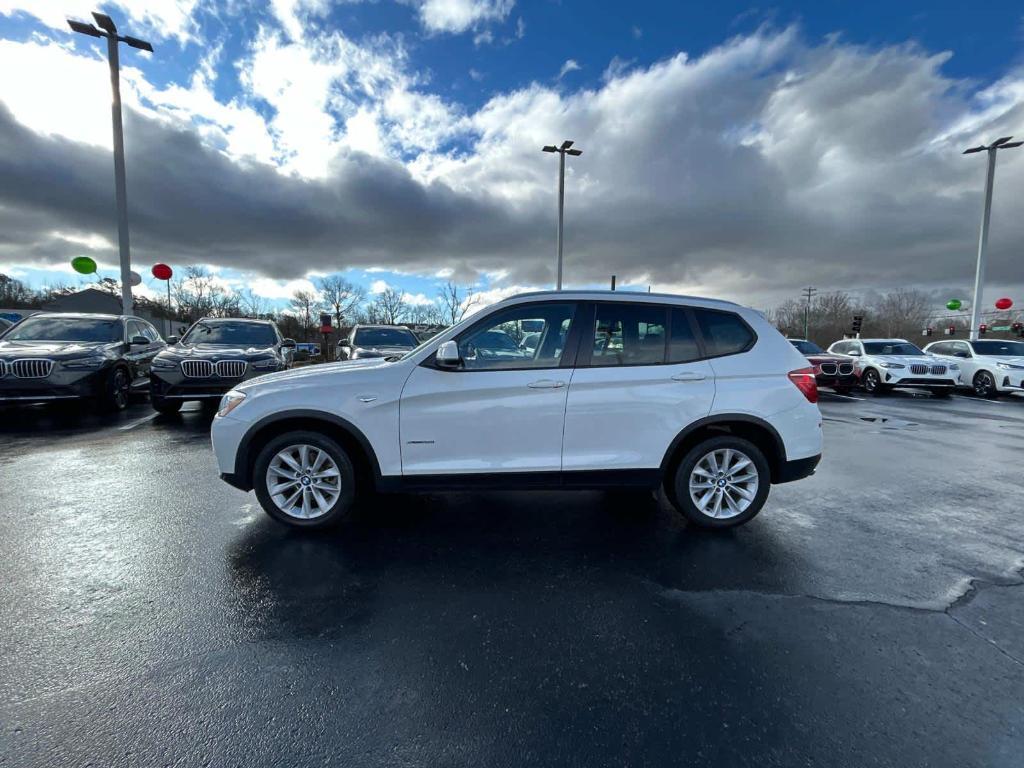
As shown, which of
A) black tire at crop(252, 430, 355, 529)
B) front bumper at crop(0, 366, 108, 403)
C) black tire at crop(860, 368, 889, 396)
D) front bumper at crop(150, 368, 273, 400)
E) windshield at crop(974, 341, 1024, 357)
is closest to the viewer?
black tire at crop(252, 430, 355, 529)

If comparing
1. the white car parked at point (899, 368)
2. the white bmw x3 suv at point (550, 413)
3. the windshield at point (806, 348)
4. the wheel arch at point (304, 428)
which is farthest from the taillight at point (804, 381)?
the windshield at point (806, 348)

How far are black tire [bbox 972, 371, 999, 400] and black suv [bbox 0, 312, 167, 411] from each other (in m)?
21.8

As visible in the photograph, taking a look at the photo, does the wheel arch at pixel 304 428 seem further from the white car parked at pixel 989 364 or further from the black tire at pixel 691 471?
the white car parked at pixel 989 364

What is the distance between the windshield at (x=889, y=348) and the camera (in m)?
15.0

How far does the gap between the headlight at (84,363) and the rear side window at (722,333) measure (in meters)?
9.59

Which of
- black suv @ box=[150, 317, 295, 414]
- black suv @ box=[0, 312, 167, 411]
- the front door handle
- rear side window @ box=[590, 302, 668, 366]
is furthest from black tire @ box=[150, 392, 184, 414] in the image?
rear side window @ box=[590, 302, 668, 366]

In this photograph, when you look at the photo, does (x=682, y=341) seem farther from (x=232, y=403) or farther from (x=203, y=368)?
(x=203, y=368)

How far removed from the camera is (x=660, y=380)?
3619 mm

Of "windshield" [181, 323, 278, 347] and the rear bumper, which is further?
"windshield" [181, 323, 278, 347]

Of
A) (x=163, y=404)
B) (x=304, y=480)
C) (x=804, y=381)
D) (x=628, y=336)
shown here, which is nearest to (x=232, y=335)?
(x=163, y=404)

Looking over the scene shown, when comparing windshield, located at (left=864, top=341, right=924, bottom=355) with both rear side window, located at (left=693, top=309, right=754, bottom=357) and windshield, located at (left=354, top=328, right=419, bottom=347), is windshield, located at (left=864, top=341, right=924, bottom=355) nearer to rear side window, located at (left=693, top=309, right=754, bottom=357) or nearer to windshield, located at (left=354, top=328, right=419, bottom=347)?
windshield, located at (left=354, top=328, right=419, bottom=347)

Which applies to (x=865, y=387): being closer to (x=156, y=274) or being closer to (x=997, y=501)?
(x=997, y=501)

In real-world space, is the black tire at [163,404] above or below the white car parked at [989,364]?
below

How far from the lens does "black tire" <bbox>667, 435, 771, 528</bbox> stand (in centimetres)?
374
